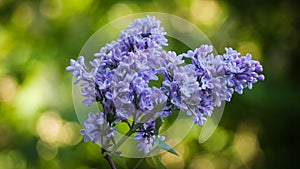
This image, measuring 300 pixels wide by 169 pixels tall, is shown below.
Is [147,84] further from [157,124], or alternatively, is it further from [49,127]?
[49,127]

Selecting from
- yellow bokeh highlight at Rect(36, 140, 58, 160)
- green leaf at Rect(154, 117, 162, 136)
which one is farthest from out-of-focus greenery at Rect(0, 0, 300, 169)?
green leaf at Rect(154, 117, 162, 136)

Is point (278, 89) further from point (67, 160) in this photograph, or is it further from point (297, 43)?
point (67, 160)

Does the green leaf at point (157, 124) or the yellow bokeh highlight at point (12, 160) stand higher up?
the yellow bokeh highlight at point (12, 160)

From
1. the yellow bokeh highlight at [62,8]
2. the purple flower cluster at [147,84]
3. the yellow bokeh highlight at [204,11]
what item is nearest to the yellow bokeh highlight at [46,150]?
the yellow bokeh highlight at [62,8]

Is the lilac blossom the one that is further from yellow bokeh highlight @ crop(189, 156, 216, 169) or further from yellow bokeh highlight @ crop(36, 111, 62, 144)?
yellow bokeh highlight @ crop(189, 156, 216, 169)

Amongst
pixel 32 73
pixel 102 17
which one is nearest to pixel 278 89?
pixel 102 17

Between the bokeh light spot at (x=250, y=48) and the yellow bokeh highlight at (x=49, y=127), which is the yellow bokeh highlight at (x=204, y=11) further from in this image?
the yellow bokeh highlight at (x=49, y=127)

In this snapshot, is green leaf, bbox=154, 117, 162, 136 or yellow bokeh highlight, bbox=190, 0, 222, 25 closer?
green leaf, bbox=154, 117, 162, 136
